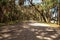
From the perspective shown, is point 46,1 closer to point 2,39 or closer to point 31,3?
point 31,3

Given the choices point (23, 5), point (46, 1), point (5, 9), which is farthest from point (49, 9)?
point (5, 9)

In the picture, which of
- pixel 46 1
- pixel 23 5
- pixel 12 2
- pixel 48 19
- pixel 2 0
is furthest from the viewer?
pixel 23 5

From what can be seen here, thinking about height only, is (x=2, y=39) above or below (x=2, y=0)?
below

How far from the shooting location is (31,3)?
1889 cm

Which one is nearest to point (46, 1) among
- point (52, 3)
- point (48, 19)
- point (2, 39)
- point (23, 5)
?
point (52, 3)

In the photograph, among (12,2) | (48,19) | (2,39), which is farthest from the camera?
(48,19)

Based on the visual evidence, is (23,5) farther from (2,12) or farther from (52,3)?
(2,12)

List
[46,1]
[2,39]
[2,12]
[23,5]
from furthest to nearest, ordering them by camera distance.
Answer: [23,5] < [46,1] < [2,12] < [2,39]

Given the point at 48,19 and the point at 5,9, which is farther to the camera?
the point at 48,19

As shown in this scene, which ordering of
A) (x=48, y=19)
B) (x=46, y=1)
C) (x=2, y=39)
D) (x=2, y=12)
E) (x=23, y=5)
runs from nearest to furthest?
(x=2, y=39), (x=2, y=12), (x=46, y=1), (x=48, y=19), (x=23, y=5)

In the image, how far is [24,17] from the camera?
20.0m

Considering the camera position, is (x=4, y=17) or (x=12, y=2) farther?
(x=12, y=2)

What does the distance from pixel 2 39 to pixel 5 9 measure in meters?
7.51

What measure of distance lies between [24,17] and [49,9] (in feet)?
13.5
